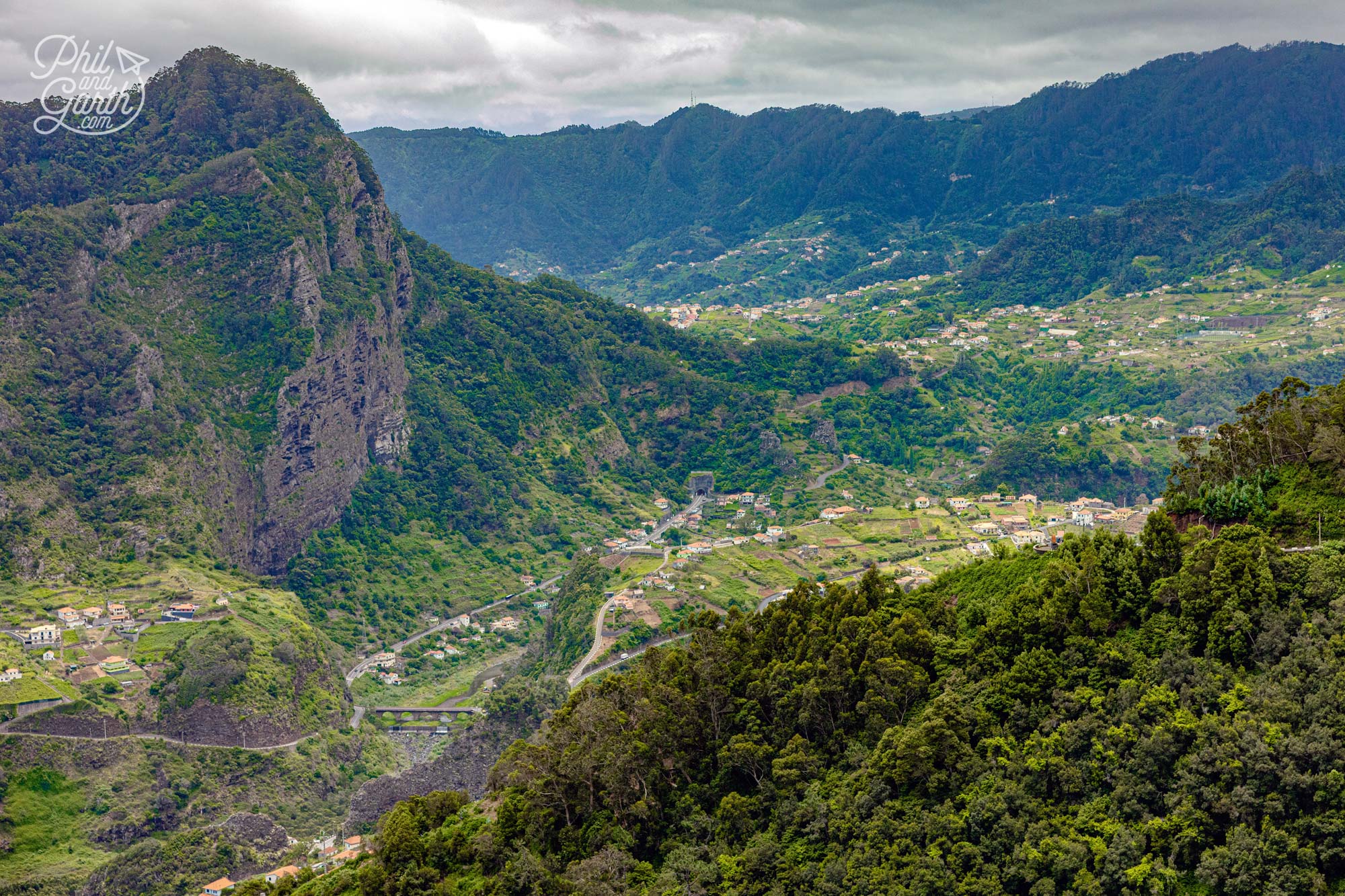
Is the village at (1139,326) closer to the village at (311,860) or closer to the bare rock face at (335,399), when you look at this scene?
the bare rock face at (335,399)

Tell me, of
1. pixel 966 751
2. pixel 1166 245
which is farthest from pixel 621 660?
pixel 1166 245

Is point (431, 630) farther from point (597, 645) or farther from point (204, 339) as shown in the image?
point (204, 339)

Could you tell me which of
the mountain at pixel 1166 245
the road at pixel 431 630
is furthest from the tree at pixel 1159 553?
the mountain at pixel 1166 245

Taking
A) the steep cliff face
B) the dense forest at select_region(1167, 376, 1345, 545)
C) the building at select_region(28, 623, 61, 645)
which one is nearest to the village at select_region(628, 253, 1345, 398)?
the steep cliff face

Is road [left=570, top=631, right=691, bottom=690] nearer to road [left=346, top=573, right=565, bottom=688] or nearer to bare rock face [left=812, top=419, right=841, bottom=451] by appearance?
road [left=346, top=573, right=565, bottom=688]

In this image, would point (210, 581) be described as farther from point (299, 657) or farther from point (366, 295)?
point (366, 295)

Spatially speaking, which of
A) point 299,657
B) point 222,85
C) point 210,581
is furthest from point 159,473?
point 222,85
